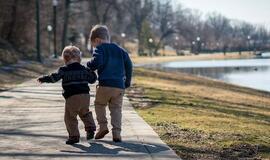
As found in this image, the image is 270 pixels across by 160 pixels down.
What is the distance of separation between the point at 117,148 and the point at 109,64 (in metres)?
1.16

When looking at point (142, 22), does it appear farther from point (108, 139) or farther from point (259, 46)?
point (108, 139)

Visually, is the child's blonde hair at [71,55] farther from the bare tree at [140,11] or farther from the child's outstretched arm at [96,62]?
the bare tree at [140,11]

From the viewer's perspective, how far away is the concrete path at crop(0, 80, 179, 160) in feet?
23.7

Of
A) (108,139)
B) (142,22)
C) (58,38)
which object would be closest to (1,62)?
(108,139)

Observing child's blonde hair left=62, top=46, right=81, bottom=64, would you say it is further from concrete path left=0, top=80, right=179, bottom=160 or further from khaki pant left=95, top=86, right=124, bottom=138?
concrete path left=0, top=80, right=179, bottom=160

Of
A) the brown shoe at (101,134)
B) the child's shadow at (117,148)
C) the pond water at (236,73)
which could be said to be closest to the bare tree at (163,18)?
the pond water at (236,73)

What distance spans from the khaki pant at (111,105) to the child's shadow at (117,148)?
0.22 m

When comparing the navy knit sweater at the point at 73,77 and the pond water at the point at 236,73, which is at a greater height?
the navy knit sweater at the point at 73,77

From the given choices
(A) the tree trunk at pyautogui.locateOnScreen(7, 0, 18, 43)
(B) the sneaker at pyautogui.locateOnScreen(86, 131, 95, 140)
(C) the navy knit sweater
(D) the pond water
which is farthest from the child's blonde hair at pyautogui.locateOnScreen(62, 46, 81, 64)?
(A) the tree trunk at pyautogui.locateOnScreen(7, 0, 18, 43)

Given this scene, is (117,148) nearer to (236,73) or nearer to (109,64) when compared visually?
(109,64)

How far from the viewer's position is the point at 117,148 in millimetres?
7641

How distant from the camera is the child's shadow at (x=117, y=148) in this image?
24.4 feet

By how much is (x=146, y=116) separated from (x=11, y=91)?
711 cm

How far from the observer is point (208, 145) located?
8.04 m
